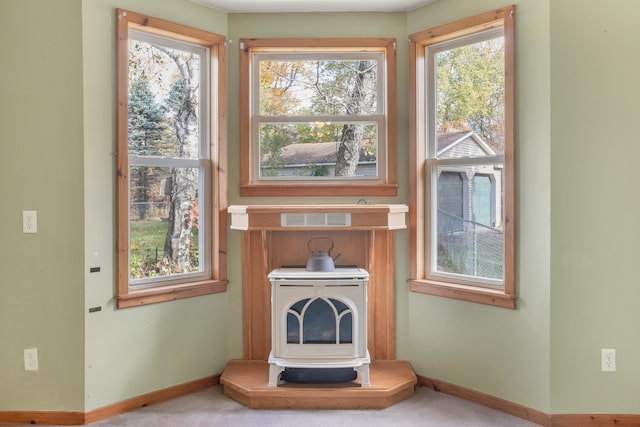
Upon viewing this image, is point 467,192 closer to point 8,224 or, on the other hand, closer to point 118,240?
point 118,240

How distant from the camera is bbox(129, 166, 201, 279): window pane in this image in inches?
111

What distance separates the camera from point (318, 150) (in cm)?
321

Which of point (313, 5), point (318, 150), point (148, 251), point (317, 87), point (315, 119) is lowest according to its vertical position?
point (148, 251)

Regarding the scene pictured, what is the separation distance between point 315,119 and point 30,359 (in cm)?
230

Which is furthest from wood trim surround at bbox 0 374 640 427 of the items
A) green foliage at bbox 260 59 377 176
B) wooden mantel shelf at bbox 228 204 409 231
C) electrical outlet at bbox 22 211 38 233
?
green foliage at bbox 260 59 377 176

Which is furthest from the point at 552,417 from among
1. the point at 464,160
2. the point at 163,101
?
the point at 163,101

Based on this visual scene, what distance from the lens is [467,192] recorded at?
9.64ft

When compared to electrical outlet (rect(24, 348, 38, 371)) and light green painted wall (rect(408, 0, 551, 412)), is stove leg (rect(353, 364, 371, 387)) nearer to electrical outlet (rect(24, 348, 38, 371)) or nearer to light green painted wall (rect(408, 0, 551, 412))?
light green painted wall (rect(408, 0, 551, 412))

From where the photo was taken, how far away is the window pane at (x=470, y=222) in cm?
279

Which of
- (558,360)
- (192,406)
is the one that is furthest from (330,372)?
(558,360)

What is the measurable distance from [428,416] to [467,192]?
4.64 ft

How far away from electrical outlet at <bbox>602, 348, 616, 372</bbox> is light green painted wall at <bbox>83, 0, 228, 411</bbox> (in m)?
2.54

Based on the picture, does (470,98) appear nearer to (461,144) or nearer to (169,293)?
(461,144)

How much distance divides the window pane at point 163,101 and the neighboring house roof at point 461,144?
67.0 inches
